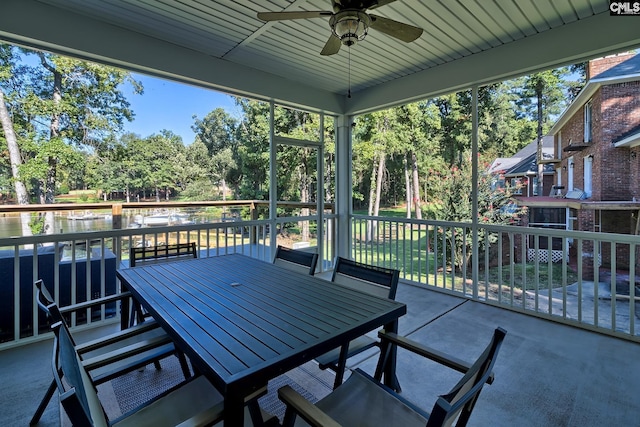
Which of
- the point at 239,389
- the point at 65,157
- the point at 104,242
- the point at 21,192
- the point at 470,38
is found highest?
the point at 470,38

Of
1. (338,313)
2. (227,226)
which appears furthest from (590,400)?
(227,226)

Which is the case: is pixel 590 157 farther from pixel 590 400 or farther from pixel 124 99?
pixel 124 99

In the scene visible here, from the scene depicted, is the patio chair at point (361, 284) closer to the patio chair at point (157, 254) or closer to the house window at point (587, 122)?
the patio chair at point (157, 254)

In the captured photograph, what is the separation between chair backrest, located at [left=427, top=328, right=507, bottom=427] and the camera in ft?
2.79

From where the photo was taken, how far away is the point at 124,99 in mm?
3709

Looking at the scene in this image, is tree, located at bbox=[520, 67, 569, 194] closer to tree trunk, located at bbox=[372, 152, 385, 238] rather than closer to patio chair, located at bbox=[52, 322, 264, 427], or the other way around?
tree trunk, located at bbox=[372, 152, 385, 238]

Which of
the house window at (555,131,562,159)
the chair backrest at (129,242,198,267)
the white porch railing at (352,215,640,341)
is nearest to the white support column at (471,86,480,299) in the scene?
the white porch railing at (352,215,640,341)

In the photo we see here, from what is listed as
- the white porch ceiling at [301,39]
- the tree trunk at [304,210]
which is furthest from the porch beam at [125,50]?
the tree trunk at [304,210]

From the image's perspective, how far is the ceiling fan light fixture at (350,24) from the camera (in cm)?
203

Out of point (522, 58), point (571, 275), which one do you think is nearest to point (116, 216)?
point (522, 58)

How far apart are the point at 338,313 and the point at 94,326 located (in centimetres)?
290

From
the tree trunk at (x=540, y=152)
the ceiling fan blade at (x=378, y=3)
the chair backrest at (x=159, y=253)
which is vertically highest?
the ceiling fan blade at (x=378, y=3)

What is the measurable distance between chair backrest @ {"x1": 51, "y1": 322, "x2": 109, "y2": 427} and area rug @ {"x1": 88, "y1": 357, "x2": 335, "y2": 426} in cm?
106

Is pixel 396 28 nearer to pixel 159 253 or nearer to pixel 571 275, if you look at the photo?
pixel 159 253
